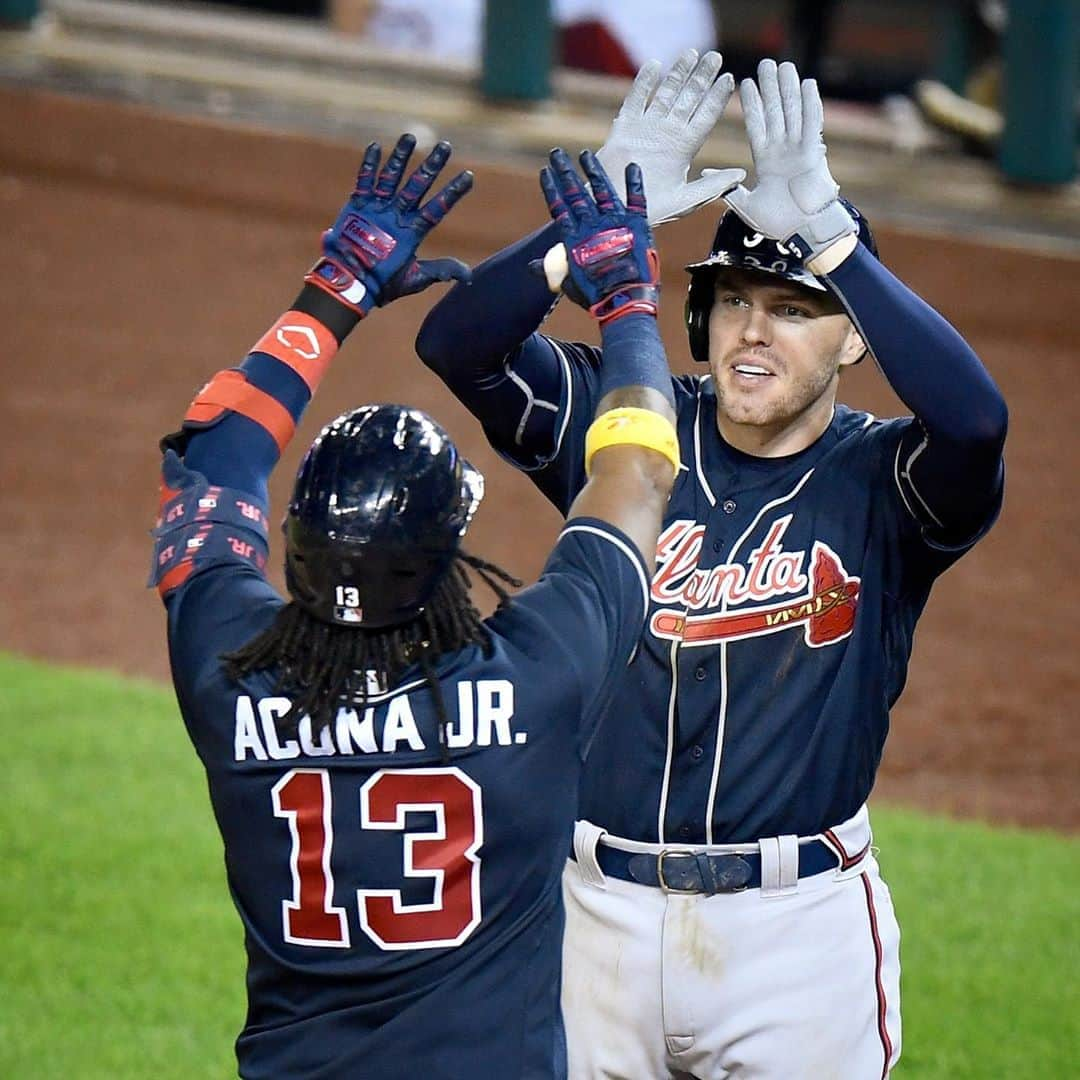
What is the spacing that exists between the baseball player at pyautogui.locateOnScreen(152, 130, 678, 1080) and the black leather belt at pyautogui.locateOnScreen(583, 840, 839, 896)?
0.54 metres

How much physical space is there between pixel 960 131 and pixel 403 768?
973 centimetres

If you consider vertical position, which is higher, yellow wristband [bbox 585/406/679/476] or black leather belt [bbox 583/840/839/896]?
yellow wristband [bbox 585/406/679/476]

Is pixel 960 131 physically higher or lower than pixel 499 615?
lower

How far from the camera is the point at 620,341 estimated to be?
255 centimetres

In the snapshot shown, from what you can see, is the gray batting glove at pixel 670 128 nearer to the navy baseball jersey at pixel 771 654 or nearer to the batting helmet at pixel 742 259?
the batting helmet at pixel 742 259

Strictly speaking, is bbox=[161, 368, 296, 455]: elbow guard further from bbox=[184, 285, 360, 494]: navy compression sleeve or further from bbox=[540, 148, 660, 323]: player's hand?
bbox=[540, 148, 660, 323]: player's hand

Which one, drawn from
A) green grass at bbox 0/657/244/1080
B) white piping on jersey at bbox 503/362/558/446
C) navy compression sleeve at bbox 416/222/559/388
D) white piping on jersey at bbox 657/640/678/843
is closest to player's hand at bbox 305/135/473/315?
navy compression sleeve at bbox 416/222/559/388

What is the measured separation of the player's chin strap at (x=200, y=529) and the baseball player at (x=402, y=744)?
4cm

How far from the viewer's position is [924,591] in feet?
9.88

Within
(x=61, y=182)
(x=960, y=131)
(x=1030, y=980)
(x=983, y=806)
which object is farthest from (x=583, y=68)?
(x=1030, y=980)

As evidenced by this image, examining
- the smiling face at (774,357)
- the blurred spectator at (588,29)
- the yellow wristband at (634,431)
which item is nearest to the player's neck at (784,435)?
the smiling face at (774,357)

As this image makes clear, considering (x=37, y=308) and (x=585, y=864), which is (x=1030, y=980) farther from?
(x=37, y=308)

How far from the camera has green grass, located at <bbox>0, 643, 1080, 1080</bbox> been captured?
4414mm

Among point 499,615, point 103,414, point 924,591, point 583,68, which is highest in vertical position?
point 499,615
